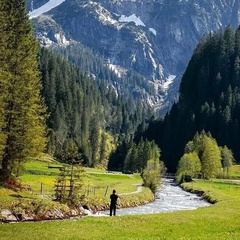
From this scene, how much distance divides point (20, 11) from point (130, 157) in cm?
12554

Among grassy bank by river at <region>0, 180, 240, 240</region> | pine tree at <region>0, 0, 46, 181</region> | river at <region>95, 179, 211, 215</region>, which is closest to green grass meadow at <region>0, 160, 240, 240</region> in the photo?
grassy bank by river at <region>0, 180, 240, 240</region>

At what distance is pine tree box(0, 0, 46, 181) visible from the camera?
184ft

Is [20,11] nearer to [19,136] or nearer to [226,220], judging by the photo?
[19,136]

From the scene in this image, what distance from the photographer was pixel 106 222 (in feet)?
123

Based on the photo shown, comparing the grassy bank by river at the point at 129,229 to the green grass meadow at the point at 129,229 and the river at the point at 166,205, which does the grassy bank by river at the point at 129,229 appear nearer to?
the green grass meadow at the point at 129,229

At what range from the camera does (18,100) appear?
5659 cm

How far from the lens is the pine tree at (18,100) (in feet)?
184

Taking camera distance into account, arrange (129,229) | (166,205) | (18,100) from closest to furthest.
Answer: (129,229) < (18,100) < (166,205)

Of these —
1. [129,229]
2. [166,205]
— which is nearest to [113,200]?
[129,229]

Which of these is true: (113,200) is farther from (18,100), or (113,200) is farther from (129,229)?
(18,100)

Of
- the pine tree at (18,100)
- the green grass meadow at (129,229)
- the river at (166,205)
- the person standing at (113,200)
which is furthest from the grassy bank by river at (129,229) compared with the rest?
the pine tree at (18,100)

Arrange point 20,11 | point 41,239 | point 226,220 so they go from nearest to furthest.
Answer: point 41,239 < point 226,220 < point 20,11

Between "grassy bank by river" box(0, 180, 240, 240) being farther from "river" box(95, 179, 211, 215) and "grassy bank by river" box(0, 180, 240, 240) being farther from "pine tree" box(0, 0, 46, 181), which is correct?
"pine tree" box(0, 0, 46, 181)

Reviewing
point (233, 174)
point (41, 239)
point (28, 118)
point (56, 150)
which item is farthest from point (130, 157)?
point (41, 239)
